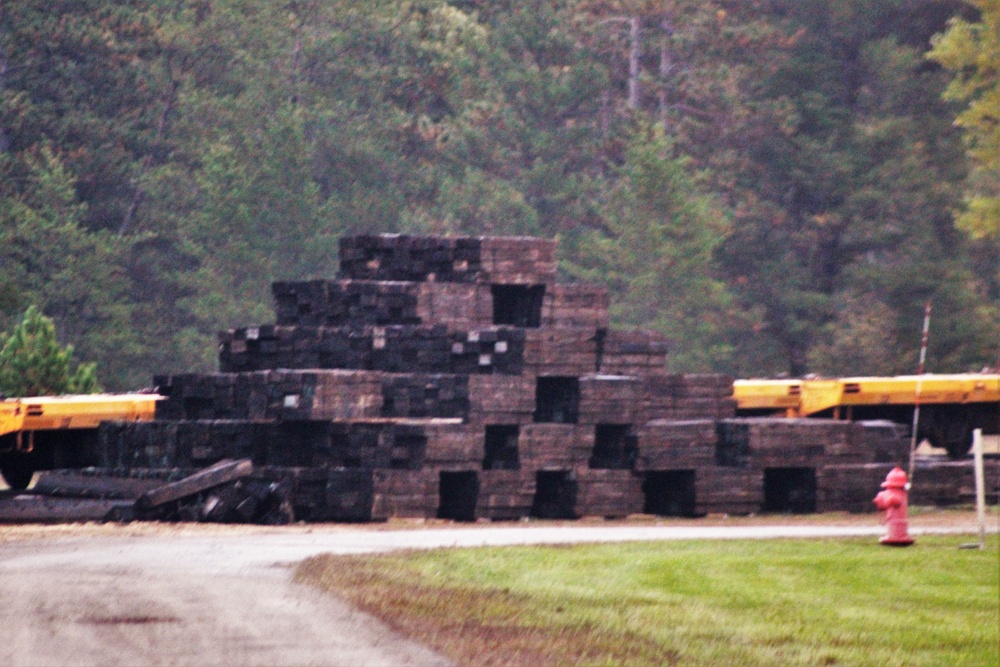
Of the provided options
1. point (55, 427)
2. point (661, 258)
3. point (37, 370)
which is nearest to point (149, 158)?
point (661, 258)

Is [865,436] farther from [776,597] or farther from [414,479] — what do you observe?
[776,597]

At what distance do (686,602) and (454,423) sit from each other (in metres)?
10.1

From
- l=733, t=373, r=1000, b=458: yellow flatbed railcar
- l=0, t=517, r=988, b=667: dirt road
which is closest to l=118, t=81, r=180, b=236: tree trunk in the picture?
l=733, t=373, r=1000, b=458: yellow flatbed railcar

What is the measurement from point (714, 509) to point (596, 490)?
172cm

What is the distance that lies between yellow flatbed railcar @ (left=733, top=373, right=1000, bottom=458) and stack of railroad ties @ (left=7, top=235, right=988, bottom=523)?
259 centimetres

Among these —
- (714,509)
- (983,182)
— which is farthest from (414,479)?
(983,182)

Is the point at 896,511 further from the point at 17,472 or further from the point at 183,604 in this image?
→ the point at 17,472

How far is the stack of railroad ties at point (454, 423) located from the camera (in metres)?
23.5

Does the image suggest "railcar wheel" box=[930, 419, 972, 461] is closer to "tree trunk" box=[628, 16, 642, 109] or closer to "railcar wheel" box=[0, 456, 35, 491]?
"railcar wheel" box=[0, 456, 35, 491]

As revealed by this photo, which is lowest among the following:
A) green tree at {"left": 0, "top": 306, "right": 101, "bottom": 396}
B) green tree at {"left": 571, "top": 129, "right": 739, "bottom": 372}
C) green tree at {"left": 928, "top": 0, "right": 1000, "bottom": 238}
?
green tree at {"left": 0, "top": 306, "right": 101, "bottom": 396}

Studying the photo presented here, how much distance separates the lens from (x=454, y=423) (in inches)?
939

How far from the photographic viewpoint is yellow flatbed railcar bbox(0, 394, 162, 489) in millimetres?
25266

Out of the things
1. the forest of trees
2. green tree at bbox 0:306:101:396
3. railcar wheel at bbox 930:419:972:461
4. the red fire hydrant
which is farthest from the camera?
the forest of trees

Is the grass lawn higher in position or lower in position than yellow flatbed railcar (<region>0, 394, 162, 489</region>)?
lower
